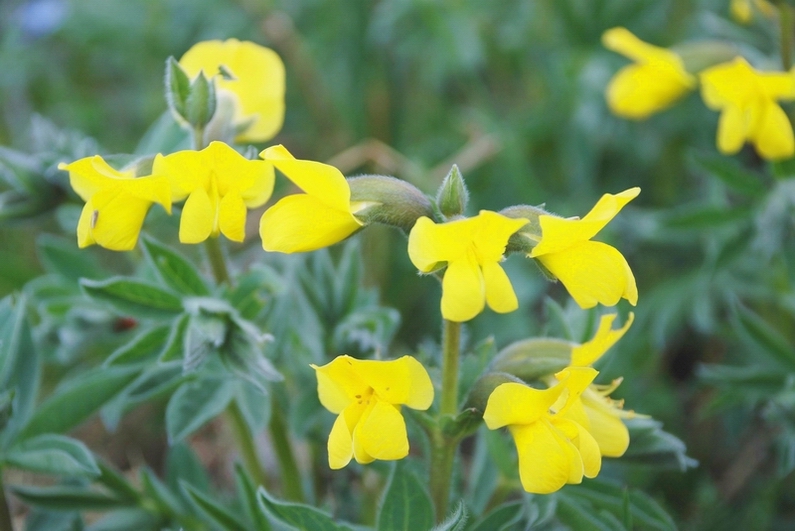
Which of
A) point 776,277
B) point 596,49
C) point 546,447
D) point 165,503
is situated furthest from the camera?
point 596,49

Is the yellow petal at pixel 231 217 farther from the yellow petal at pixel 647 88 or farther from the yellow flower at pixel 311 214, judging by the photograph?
the yellow petal at pixel 647 88

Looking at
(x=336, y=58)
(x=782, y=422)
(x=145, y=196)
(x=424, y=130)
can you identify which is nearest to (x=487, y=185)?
(x=424, y=130)

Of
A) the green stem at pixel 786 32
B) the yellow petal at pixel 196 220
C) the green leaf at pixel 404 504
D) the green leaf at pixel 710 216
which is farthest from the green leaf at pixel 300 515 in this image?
the green stem at pixel 786 32

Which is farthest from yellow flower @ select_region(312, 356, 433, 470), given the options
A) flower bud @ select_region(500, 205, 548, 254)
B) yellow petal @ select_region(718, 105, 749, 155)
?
yellow petal @ select_region(718, 105, 749, 155)

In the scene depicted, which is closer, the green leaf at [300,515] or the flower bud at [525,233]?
the flower bud at [525,233]

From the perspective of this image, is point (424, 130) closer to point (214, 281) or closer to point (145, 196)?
point (214, 281)

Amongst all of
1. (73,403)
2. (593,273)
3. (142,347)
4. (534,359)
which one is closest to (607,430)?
(534,359)

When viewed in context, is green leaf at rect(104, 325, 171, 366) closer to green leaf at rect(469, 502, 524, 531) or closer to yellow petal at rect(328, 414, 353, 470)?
yellow petal at rect(328, 414, 353, 470)
